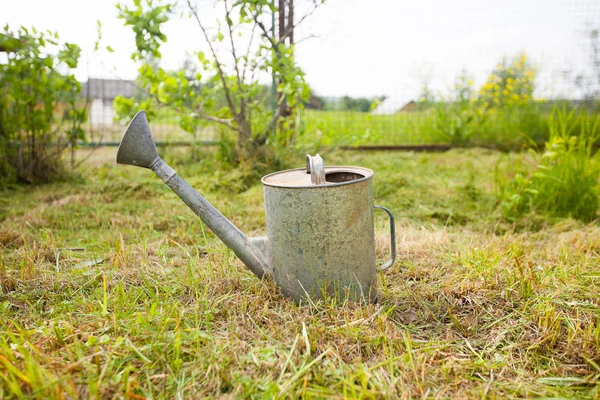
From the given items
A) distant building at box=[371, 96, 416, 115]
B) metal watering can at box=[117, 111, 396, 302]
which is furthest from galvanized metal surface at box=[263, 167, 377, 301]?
distant building at box=[371, 96, 416, 115]

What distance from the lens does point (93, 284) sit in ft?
5.57

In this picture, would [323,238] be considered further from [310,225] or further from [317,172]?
[317,172]

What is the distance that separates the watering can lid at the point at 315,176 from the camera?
4.58 ft

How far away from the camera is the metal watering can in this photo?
1.38 m

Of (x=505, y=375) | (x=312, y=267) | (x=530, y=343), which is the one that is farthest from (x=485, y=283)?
(x=312, y=267)

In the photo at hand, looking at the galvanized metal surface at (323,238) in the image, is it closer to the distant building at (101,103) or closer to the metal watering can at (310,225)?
the metal watering can at (310,225)

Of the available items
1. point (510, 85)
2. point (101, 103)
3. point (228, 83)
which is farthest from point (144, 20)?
point (510, 85)

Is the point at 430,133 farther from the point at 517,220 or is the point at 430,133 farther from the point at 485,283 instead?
the point at 485,283

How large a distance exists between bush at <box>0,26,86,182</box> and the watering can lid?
8.22ft

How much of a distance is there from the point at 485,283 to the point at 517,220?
130 centimetres

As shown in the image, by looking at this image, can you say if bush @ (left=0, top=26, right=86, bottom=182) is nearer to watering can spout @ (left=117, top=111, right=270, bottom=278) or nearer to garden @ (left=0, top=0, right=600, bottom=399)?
garden @ (left=0, top=0, right=600, bottom=399)

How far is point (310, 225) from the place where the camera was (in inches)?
54.6

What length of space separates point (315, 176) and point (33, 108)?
3.08 m

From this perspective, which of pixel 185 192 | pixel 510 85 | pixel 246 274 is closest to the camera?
pixel 185 192
